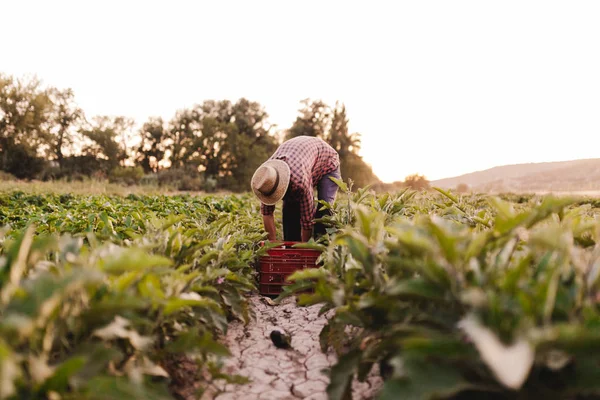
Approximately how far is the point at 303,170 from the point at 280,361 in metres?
2.29

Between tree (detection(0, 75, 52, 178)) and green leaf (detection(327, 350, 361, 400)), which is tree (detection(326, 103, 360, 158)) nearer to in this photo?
tree (detection(0, 75, 52, 178))

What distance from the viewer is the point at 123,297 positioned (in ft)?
4.25

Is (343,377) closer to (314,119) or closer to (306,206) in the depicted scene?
(306,206)

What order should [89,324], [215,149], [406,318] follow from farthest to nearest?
[215,149] < [406,318] < [89,324]

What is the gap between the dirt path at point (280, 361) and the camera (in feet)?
7.01

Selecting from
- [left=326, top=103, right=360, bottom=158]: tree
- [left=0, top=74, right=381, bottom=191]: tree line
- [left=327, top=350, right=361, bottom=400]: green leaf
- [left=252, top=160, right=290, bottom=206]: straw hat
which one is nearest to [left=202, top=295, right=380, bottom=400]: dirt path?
[left=327, top=350, right=361, bottom=400]: green leaf

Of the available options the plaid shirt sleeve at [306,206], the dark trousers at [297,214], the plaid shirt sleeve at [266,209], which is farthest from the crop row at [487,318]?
the dark trousers at [297,214]

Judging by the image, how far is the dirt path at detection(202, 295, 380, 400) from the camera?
214 centimetres

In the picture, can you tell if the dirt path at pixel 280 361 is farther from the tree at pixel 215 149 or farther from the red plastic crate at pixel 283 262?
the tree at pixel 215 149

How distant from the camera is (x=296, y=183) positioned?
4371mm

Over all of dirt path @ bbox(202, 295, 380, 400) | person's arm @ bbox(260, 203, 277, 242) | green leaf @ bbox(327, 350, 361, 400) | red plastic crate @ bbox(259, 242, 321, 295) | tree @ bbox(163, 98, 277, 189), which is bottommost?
dirt path @ bbox(202, 295, 380, 400)

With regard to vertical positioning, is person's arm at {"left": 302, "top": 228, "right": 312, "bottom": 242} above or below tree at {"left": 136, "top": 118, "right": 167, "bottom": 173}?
Result: below

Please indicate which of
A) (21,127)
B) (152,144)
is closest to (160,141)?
(152,144)

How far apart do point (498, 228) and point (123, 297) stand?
1.25 metres
